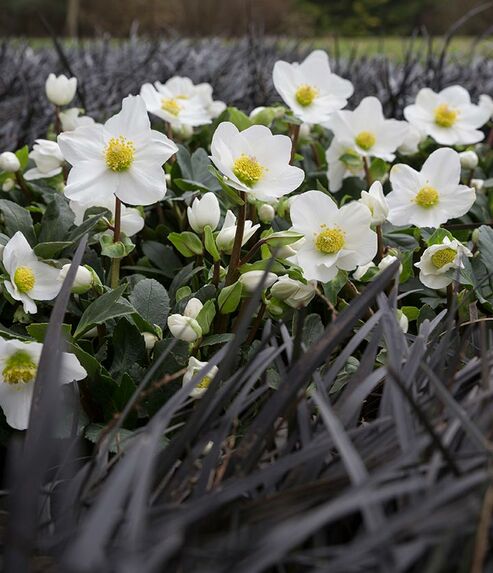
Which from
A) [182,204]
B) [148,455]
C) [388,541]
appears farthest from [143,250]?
[388,541]

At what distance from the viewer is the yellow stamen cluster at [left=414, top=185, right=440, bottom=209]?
49.3 inches

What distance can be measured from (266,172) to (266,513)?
2.05 feet

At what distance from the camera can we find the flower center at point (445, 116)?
162 cm

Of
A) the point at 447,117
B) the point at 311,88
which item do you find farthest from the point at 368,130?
the point at 447,117

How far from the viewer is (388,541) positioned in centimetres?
57

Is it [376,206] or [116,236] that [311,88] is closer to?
[376,206]

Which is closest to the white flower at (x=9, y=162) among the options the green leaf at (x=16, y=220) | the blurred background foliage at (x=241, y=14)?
the green leaf at (x=16, y=220)

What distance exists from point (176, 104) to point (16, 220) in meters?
0.45

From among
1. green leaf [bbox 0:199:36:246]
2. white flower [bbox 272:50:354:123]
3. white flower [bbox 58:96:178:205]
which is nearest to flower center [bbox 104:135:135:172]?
white flower [bbox 58:96:178:205]

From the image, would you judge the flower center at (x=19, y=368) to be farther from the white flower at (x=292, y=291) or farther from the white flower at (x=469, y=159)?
the white flower at (x=469, y=159)

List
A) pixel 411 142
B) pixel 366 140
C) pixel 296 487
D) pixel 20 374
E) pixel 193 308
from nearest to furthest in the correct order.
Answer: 1. pixel 296 487
2. pixel 20 374
3. pixel 193 308
4. pixel 366 140
5. pixel 411 142

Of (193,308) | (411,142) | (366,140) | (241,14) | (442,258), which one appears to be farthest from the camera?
(241,14)

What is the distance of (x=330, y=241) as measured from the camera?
1.08 meters

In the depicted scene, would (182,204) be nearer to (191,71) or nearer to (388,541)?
(388,541)
